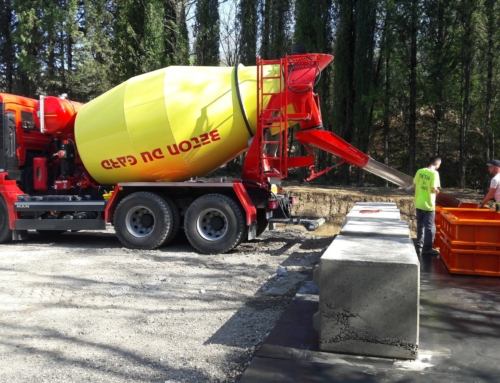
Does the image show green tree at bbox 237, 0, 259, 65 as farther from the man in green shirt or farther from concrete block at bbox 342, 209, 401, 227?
concrete block at bbox 342, 209, 401, 227

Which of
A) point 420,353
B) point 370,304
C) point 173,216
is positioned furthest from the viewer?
point 173,216

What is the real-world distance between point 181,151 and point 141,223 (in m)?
1.65

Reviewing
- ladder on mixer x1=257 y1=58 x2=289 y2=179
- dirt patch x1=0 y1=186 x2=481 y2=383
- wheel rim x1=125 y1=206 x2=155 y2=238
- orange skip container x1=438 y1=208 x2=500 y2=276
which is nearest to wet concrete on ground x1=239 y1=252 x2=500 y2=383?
dirt patch x1=0 y1=186 x2=481 y2=383

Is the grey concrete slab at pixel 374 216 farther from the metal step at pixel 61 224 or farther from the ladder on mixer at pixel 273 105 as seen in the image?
the metal step at pixel 61 224

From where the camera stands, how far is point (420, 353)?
3.96 meters

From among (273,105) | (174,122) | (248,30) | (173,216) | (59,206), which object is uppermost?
(248,30)

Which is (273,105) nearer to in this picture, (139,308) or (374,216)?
(374,216)

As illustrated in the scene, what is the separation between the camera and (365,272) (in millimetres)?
3832

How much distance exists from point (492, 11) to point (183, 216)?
12644 millimetres

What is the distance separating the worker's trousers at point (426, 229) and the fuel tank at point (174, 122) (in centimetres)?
337

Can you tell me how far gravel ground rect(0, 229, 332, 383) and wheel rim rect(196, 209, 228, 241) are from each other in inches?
17.4

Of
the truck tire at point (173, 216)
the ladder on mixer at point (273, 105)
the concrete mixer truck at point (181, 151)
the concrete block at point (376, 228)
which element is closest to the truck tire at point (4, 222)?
the concrete mixer truck at point (181, 151)

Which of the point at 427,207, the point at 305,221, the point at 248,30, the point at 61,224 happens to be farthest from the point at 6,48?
the point at 427,207

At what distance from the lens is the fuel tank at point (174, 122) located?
28.1ft
